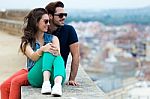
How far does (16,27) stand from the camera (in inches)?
365

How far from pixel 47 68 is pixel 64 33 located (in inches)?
17.2

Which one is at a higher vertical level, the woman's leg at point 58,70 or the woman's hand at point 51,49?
the woman's hand at point 51,49

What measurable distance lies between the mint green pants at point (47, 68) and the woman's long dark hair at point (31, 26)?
0.20 metres

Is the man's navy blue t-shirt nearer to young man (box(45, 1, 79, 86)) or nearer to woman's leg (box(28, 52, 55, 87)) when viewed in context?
young man (box(45, 1, 79, 86))

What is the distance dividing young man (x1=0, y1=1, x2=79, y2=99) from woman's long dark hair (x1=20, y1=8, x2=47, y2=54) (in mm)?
124

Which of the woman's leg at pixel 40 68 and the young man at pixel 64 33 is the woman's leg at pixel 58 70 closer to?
the woman's leg at pixel 40 68

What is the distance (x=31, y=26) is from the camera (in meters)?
3.04

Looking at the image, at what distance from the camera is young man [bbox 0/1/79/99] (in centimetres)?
301

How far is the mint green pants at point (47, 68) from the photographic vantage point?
2.83m

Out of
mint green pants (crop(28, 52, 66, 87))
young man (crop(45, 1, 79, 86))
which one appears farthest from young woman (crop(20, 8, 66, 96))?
young man (crop(45, 1, 79, 86))

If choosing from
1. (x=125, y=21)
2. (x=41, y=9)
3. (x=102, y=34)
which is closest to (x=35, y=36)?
(x=41, y=9)

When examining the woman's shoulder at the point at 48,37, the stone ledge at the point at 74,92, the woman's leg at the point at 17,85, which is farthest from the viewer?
the woman's shoulder at the point at 48,37

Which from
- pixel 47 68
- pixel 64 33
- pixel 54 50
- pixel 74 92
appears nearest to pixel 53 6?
pixel 64 33

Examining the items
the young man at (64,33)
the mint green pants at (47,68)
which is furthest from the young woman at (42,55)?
the young man at (64,33)
